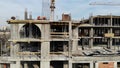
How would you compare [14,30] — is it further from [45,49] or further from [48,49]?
[48,49]

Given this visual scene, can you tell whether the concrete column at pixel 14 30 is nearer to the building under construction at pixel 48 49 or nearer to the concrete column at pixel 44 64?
the building under construction at pixel 48 49

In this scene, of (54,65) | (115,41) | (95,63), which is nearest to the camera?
(95,63)

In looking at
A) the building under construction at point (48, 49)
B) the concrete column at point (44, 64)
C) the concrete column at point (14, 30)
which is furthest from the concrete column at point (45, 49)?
the concrete column at point (14, 30)

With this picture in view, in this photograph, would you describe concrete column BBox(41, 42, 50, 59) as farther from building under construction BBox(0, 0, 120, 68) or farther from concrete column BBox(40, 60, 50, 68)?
concrete column BBox(40, 60, 50, 68)

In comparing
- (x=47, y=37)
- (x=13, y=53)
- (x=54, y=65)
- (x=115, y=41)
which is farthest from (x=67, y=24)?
(x=115, y=41)

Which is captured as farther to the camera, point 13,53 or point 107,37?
point 107,37

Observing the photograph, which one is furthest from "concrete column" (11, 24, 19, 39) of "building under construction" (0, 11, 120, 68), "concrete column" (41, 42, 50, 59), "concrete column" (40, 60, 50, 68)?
"concrete column" (40, 60, 50, 68)

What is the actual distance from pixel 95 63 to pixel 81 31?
2346cm

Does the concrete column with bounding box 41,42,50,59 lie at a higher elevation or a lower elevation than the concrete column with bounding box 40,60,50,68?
higher

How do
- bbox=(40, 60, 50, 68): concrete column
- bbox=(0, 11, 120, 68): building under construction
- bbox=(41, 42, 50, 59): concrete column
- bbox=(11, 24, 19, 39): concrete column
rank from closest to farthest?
bbox=(40, 60, 50, 68): concrete column
bbox=(0, 11, 120, 68): building under construction
bbox=(41, 42, 50, 59): concrete column
bbox=(11, 24, 19, 39): concrete column

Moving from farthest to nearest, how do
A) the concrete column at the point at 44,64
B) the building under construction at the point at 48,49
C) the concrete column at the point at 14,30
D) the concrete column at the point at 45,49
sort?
the concrete column at the point at 14,30 < the concrete column at the point at 45,49 < the building under construction at the point at 48,49 < the concrete column at the point at 44,64

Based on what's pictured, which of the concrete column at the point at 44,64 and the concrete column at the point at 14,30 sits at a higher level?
the concrete column at the point at 14,30

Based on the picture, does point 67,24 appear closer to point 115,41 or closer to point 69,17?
point 69,17

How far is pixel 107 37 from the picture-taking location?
62.6m
